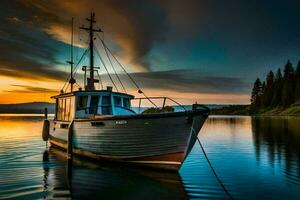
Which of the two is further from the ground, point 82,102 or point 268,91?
point 268,91

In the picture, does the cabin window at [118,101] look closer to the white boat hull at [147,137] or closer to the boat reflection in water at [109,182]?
the white boat hull at [147,137]

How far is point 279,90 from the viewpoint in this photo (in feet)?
401

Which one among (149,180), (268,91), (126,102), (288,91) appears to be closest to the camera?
(149,180)

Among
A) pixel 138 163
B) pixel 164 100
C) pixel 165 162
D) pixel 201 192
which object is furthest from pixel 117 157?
pixel 201 192

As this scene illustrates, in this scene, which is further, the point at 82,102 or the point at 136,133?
the point at 82,102

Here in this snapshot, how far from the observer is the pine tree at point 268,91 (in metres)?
127

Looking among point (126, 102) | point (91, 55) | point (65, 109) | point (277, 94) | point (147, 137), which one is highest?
point (277, 94)

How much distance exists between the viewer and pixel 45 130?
83.0 feet

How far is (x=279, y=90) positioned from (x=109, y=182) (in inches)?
4825

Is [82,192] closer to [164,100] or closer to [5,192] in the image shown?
[5,192]

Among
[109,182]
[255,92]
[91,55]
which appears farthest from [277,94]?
[109,182]

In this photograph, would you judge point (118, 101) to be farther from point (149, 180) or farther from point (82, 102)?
point (149, 180)

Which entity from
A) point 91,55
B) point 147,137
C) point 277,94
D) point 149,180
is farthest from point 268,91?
point 149,180

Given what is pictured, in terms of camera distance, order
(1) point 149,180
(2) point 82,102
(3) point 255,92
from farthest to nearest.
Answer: (3) point 255,92 < (2) point 82,102 < (1) point 149,180
